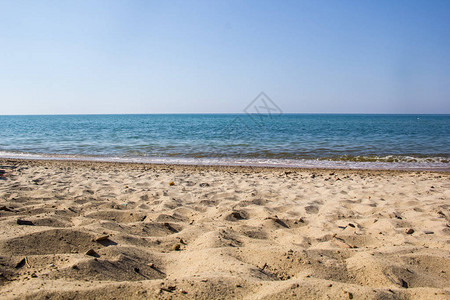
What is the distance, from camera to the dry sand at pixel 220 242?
79.2 inches

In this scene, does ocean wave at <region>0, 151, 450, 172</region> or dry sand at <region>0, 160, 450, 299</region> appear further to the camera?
ocean wave at <region>0, 151, 450, 172</region>

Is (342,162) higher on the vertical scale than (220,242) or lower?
lower

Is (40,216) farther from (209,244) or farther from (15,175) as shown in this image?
(15,175)

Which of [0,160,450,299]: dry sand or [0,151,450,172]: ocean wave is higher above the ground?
[0,160,450,299]: dry sand

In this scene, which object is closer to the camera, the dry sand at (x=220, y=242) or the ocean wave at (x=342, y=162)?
the dry sand at (x=220, y=242)

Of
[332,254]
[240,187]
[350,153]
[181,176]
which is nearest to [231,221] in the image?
[332,254]

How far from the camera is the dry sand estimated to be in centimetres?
201

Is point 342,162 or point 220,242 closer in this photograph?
point 220,242

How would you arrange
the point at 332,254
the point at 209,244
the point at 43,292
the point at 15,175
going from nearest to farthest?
the point at 43,292
the point at 332,254
the point at 209,244
the point at 15,175

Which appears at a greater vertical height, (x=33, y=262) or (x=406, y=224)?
(x=33, y=262)

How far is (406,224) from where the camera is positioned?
383cm

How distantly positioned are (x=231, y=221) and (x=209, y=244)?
102 cm

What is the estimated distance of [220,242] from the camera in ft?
9.80

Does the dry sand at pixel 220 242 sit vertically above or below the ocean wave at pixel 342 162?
above
